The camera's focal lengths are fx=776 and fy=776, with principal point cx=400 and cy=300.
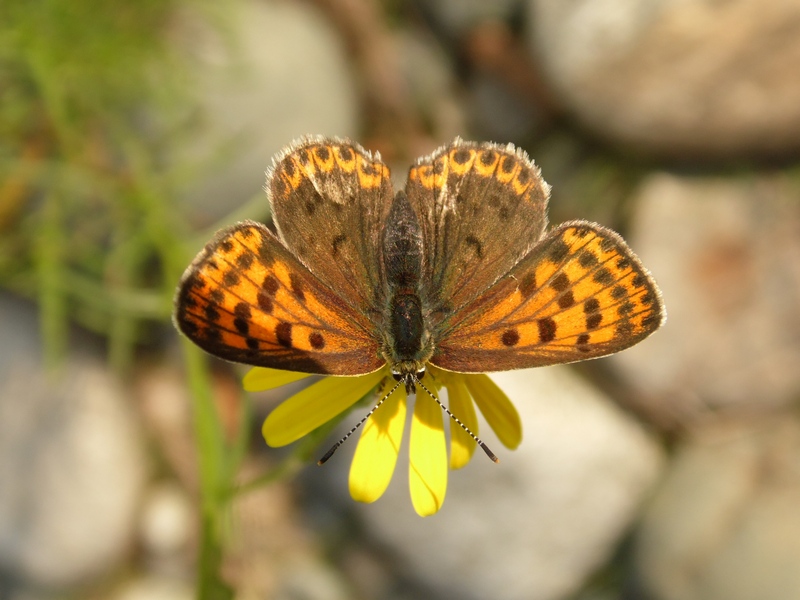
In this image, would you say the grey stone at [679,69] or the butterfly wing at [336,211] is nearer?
the butterfly wing at [336,211]

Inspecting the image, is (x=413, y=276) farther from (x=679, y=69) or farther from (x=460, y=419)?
(x=679, y=69)

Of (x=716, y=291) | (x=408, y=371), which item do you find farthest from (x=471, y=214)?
(x=716, y=291)

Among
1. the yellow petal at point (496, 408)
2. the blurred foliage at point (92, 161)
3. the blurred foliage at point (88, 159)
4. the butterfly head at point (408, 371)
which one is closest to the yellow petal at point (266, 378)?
the butterfly head at point (408, 371)

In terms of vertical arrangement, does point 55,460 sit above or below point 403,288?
below

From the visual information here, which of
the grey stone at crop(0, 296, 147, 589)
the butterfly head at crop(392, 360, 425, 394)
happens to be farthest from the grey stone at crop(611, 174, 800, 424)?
the grey stone at crop(0, 296, 147, 589)

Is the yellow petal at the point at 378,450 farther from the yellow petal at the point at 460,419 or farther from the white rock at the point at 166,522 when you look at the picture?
the white rock at the point at 166,522

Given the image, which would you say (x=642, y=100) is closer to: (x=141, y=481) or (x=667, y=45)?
(x=667, y=45)
